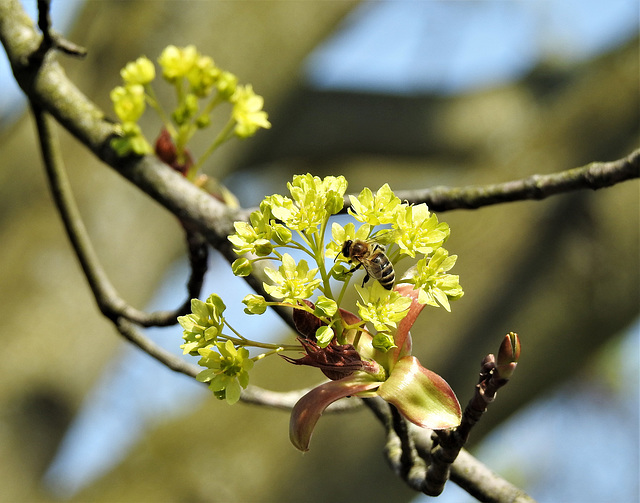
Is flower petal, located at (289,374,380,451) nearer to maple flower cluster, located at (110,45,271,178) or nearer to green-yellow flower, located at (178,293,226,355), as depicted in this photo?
green-yellow flower, located at (178,293,226,355)

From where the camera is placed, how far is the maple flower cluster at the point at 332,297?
2.01 ft

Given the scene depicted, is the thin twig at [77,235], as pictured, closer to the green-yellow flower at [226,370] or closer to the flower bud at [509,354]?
the green-yellow flower at [226,370]

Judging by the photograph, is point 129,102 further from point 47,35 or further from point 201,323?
point 201,323

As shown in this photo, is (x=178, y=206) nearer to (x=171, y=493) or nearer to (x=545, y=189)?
(x=545, y=189)

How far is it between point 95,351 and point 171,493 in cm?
68

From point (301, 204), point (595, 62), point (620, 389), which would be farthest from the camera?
point (620, 389)

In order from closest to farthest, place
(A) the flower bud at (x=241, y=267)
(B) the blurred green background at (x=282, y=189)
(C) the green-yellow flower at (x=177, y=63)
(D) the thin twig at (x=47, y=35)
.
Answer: (A) the flower bud at (x=241, y=267), (D) the thin twig at (x=47, y=35), (C) the green-yellow flower at (x=177, y=63), (B) the blurred green background at (x=282, y=189)

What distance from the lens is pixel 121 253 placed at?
2.73 metres

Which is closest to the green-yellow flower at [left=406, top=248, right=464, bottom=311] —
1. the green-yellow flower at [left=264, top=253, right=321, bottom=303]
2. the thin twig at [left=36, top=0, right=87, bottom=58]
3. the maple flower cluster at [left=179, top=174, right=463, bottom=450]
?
the maple flower cluster at [left=179, top=174, right=463, bottom=450]

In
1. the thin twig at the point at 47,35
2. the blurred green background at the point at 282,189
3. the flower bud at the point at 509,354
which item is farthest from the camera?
the blurred green background at the point at 282,189

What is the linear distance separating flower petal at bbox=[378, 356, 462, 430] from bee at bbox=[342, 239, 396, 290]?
0.10 meters

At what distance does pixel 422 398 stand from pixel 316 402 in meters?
0.11

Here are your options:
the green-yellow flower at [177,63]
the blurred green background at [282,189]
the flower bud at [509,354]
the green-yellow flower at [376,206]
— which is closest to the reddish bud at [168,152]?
the green-yellow flower at [177,63]

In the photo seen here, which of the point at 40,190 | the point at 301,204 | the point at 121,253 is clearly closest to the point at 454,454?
the point at 301,204
